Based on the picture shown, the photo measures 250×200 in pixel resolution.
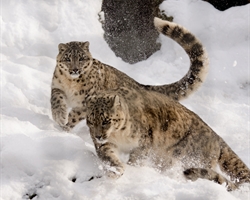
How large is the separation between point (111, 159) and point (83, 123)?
2.30 metres

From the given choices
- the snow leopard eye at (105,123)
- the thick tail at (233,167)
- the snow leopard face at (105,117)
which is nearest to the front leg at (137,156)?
the snow leopard face at (105,117)

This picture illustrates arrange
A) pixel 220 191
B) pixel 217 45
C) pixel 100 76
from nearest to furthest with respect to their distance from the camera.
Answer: pixel 220 191 → pixel 100 76 → pixel 217 45

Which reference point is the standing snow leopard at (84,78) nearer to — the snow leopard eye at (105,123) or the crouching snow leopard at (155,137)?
the crouching snow leopard at (155,137)

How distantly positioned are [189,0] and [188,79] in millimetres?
3446

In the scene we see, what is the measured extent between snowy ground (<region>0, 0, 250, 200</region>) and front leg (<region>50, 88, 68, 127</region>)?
14cm

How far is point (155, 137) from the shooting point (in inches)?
231

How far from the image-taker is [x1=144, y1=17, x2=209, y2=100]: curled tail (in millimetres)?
7457

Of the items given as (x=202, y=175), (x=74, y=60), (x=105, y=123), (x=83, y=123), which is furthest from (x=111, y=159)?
(x=83, y=123)

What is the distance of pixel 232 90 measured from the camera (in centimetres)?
970

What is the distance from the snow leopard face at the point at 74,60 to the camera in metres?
7.20

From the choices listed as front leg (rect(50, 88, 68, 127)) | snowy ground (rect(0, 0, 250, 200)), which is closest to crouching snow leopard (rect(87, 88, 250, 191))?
snowy ground (rect(0, 0, 250, 200))

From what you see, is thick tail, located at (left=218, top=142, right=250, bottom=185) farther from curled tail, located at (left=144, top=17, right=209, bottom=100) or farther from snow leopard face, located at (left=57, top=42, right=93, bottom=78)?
snow leopard face, located at (left=57, top=42, right=93, bottom=78)

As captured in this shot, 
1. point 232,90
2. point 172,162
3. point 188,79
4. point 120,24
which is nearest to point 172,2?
point 120,24

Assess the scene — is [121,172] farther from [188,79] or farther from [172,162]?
[188,79]
